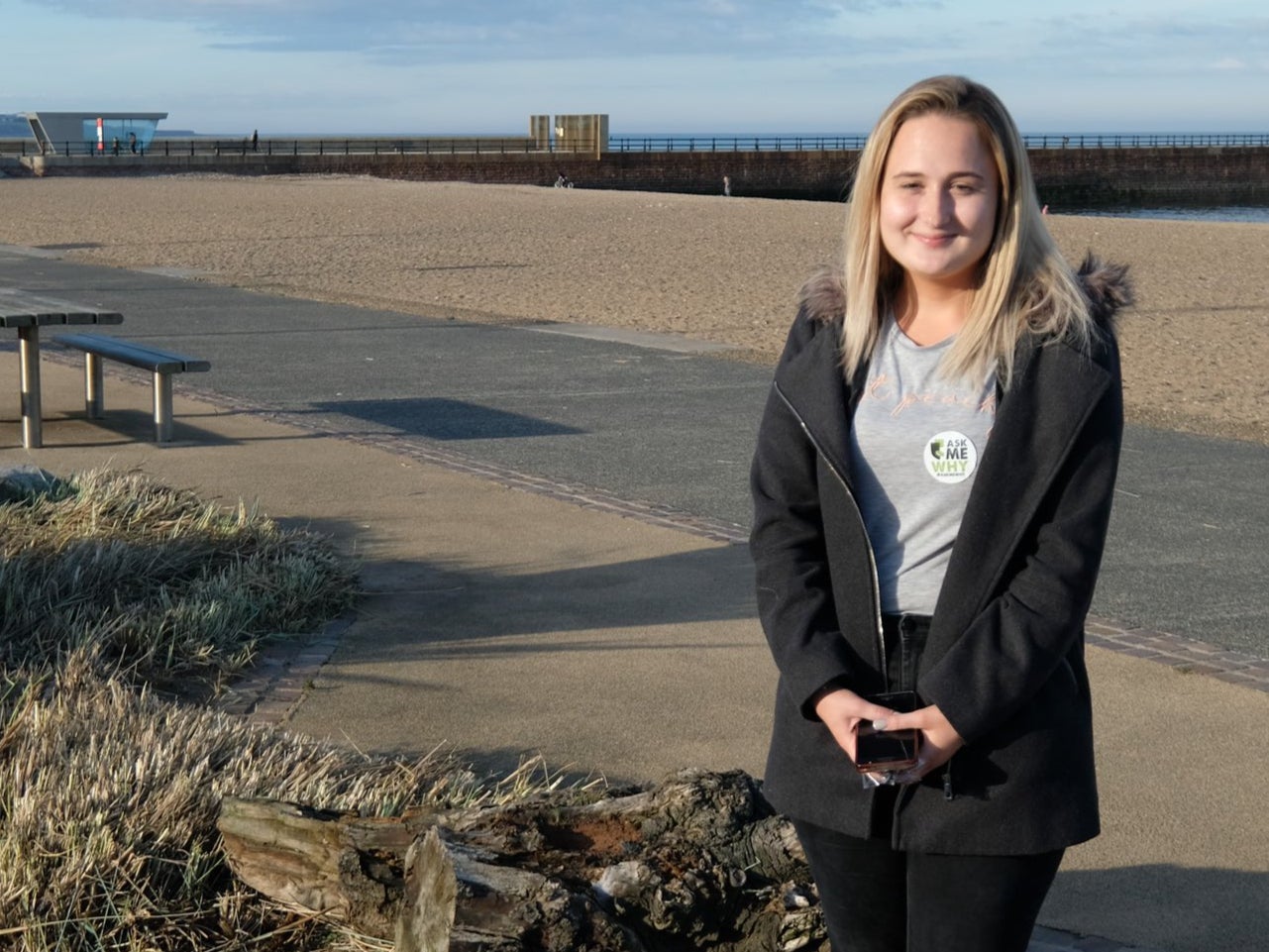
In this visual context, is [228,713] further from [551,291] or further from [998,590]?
[551,291]

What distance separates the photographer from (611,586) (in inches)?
267

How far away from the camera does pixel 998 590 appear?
2375mm

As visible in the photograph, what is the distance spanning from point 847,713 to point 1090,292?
728mm

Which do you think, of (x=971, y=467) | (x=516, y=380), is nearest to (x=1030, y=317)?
(x=971, y=467)

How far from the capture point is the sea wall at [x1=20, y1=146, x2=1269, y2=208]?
69.5 meters

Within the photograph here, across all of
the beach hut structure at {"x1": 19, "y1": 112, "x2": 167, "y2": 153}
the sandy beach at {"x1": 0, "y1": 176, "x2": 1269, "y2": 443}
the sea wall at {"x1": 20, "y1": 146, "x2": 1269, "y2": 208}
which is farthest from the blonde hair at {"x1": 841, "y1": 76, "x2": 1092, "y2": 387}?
the beach hut structure at {"x1": 19, "y1": 112, "x2": 167, "y2": 153}

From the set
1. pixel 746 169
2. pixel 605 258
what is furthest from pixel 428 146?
pixel 605 258

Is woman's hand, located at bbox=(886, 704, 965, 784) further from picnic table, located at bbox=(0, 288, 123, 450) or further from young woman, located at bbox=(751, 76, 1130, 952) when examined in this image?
picnic table, located at bbox=(0, 288, 123, 450)

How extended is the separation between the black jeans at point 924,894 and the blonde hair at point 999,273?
27.0 inches

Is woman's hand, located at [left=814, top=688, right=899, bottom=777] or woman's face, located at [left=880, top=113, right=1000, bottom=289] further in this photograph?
woman's face, located at [left=880, top=113, right=1000, bottom=289]

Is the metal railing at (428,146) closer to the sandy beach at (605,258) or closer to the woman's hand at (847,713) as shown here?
the sandy beach at (605,258)

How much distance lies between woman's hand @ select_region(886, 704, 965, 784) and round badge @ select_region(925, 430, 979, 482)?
0.33 metres

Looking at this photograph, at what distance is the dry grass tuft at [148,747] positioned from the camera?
356 cm

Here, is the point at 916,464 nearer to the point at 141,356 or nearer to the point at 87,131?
the point at 141,356
